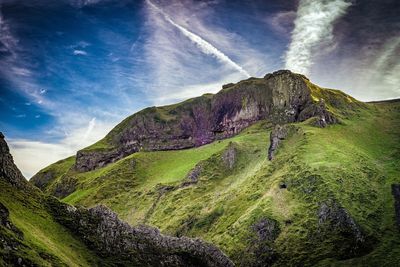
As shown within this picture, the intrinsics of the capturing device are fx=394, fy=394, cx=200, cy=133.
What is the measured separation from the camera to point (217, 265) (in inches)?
3590

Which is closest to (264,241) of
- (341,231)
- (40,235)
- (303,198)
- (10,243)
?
(303,198)

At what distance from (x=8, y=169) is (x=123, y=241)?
26213 mm

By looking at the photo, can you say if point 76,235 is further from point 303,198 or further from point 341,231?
point 303,198

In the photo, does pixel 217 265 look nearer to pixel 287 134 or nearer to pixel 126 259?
pixel 126 259

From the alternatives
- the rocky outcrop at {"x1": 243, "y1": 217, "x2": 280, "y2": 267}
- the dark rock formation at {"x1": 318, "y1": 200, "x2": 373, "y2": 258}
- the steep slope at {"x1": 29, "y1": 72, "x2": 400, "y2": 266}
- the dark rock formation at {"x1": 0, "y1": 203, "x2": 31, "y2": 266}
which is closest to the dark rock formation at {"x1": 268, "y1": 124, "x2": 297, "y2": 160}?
the steep slope at {"x1": 29, "y1": 72, "x2": 400, "y2": 266}

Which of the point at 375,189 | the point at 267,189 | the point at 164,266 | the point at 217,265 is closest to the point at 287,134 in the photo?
the point at 267,189

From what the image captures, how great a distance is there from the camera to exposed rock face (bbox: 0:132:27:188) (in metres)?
74.9

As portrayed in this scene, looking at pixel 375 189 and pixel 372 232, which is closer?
pixel 372 232

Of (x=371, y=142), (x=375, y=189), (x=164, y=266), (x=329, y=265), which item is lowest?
(x=329, y=265)

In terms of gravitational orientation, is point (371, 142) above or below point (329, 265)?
above

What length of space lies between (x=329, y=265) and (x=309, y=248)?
1127 centimetres

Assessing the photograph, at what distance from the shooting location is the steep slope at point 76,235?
60125mm

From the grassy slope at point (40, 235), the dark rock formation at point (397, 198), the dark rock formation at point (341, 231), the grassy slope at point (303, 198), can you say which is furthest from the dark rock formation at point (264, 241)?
the grassy slope at point (40, 235)

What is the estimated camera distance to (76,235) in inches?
2896
